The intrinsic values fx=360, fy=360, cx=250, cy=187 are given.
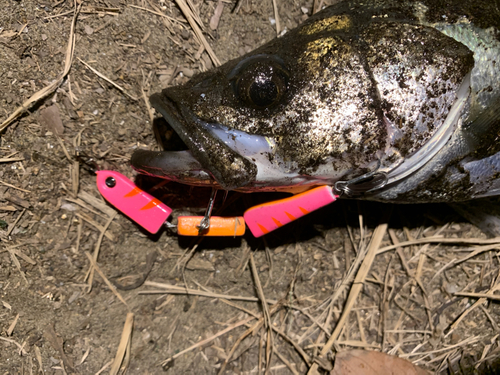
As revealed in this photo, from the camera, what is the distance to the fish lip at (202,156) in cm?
139

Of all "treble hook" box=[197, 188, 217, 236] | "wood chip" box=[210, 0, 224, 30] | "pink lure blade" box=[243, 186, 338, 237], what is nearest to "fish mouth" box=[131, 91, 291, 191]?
"pink lure blade" box=[243, 186, 338, 237]

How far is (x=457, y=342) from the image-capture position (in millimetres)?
2215

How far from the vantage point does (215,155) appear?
4.54 ft

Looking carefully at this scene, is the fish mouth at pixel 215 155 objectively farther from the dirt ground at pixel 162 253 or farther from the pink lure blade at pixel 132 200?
the dirt ground at pixel 162 253

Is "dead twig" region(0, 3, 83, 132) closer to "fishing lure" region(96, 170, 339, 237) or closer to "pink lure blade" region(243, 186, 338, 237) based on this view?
"fishing lure" region(96, 170, 339, 237)

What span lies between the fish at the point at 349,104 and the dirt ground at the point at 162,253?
56cm

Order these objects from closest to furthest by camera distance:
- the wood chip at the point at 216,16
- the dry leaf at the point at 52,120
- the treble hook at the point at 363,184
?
the treble hook at the point at 363,184
the dry leaf at the point at 52,120
the wood chip at the point at 216,16

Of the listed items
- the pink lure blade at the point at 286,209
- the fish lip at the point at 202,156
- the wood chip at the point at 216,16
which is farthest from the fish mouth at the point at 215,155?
the wood chip at the point at 216,16

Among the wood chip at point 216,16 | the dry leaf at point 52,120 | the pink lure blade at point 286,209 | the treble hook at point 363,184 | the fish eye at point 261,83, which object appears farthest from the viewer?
the wood chip at point 216,16

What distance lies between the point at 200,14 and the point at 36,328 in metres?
1.93

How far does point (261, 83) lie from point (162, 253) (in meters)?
1.20

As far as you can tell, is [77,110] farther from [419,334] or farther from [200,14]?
[419,334]

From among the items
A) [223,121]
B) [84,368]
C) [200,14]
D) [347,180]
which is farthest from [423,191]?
[84,368]

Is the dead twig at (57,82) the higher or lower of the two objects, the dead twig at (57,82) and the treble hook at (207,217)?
the higher
